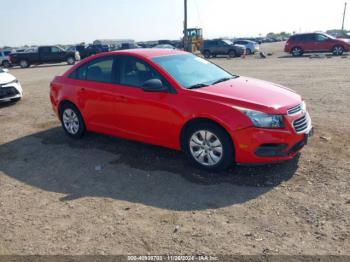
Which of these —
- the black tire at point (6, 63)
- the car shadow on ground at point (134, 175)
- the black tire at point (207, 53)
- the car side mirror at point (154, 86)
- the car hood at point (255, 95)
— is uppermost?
the car side mirror at point (154, 86)

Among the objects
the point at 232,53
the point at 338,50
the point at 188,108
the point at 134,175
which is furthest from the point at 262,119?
the point at 232,53

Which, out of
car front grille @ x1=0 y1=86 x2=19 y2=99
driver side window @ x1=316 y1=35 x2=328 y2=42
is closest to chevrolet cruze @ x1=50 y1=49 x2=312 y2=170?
car front grille @ x1=0 y1=86 x2=19 y2=99

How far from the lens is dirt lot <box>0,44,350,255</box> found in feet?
11.3

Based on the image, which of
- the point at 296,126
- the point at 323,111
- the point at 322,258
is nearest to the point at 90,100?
the point at 296,126

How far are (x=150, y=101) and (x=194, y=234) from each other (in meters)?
2.39

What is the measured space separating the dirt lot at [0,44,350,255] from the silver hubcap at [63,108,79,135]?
0.99ft

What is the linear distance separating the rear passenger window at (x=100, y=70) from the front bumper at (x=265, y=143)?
2.59 meters

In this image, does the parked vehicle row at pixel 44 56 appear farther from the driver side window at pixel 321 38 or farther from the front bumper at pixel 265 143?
the front bumper at pixel 265 143

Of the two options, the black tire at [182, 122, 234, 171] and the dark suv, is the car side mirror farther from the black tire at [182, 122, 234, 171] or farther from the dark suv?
the dark suv

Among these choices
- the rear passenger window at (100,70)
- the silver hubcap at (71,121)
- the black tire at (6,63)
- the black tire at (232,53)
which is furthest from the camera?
the black tire at (6,63)

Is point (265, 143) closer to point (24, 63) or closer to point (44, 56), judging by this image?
point (44, 56)

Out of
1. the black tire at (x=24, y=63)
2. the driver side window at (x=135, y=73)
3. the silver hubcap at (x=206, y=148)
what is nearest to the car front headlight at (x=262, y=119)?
the silver hubcap at (x=206, y=148)

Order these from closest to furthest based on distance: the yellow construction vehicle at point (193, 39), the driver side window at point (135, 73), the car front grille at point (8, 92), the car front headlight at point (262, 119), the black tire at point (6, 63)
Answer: the car front headlight at point (262, 119), the driver side window at point (135, 73), the car front grille at point (8, 92), the black tire at point (6, 63), the yellow construction vehicle at point (193, 39)

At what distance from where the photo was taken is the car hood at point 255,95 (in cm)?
463
